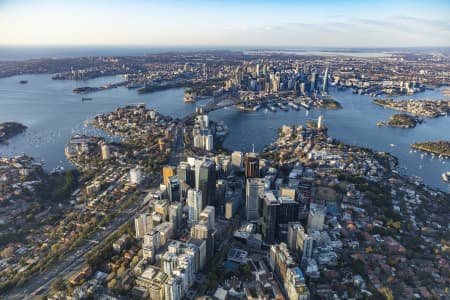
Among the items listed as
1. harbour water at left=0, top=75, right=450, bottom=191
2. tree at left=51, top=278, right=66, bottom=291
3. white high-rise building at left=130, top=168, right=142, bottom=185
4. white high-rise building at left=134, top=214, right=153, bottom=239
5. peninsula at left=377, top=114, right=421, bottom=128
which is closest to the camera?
tree at left=51, top=278, right=66, bottom=291

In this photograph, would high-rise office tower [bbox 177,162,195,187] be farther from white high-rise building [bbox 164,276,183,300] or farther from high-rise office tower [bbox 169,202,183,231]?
white high-rise building [bbox 164,276,183,300]

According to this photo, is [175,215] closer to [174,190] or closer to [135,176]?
[174,190]

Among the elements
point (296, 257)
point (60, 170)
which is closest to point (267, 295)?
point (296, 257)

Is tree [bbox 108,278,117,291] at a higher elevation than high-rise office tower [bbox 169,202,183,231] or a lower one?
lower

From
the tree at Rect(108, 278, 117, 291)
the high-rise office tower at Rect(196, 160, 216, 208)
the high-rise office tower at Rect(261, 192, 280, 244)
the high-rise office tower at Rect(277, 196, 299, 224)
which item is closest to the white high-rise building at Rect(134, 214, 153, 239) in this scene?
the tree at Rect(108, 278, 117, 291)

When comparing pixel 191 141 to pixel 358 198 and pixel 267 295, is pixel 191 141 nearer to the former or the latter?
pixel 358 198

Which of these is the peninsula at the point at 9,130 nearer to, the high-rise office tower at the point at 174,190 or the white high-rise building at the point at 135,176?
the white high-rise building at the point at 135,176
